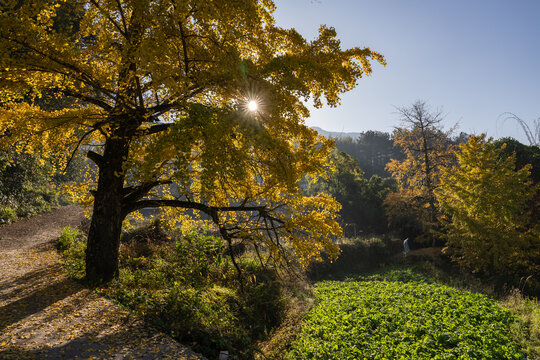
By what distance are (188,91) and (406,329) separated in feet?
23.0

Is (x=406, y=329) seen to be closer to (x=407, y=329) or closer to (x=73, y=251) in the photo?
(x=407, y=329)

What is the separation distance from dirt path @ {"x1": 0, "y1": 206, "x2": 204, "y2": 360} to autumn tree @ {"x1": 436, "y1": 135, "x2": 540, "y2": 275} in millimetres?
15485

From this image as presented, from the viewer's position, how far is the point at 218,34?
550cm

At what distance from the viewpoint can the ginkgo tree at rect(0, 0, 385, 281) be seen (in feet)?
14.7

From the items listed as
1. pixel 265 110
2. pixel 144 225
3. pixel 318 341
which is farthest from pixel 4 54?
pixel 144 225

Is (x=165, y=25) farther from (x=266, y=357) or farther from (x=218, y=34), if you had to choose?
(x=266, y=357)

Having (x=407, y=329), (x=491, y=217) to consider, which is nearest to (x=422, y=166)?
(x=491, y=217)

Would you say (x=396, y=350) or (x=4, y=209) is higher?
(x=4, y=209)

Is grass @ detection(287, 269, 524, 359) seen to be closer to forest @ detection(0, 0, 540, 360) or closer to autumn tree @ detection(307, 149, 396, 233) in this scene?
forest @ detection(0, 0, 540, 360)

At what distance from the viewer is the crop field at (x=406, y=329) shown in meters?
5.97

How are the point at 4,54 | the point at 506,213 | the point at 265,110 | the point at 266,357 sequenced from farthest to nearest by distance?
the point at 506,213
the point at 266,357
the point at 265,110
the point at 4,54

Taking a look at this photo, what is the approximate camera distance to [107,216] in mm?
6965

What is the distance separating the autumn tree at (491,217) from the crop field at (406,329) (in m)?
6.26

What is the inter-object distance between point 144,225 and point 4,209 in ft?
20.7
